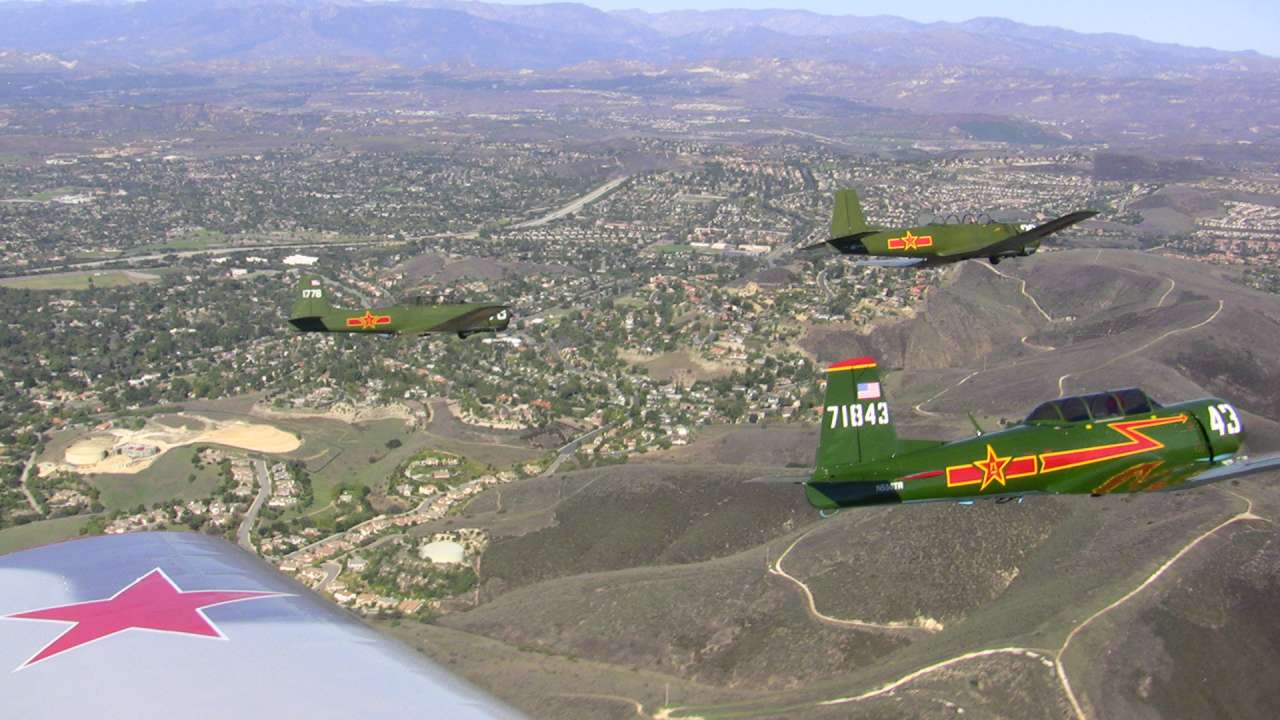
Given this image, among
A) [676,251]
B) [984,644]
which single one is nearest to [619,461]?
[984,644]

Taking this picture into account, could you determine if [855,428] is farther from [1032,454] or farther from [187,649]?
[187,649]

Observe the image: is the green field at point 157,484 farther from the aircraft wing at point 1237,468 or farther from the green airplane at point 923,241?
the aircraft wing at point 1237,468

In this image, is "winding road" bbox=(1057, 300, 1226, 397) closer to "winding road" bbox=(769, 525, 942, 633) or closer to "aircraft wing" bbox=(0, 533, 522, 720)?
"winding road" bbox=(769, 525, 942, 633)

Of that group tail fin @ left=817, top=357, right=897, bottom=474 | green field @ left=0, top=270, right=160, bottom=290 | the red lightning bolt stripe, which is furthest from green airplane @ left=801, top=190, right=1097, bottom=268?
green field @ left=0, top=270, right=160, bottom=290

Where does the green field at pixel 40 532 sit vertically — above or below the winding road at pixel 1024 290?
below

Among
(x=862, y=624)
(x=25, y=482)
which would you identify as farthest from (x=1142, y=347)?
(x=25, y=482)

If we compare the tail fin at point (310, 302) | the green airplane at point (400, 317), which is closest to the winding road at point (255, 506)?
the tail fin at point (310, 302)
